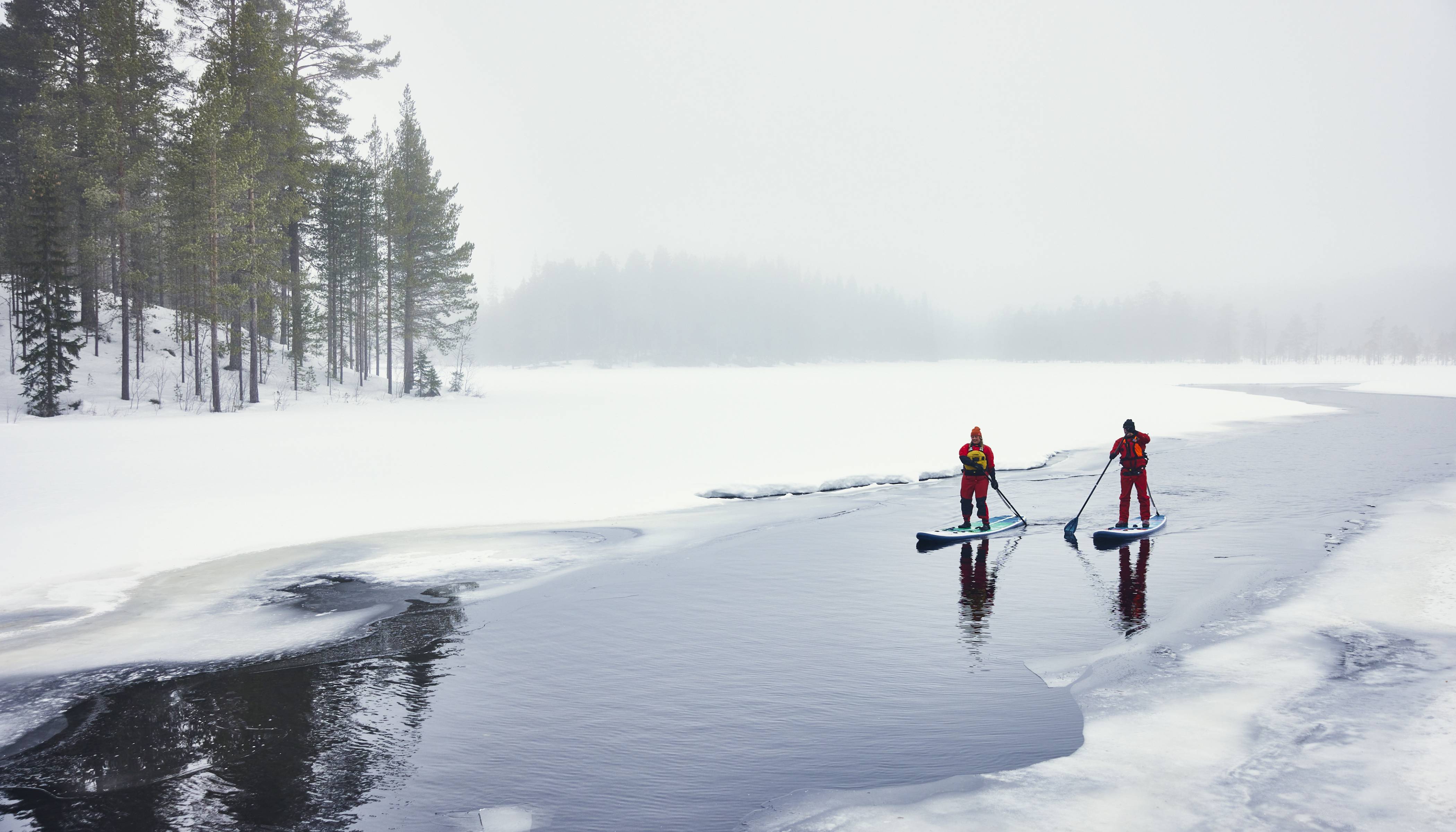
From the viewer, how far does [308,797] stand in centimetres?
561

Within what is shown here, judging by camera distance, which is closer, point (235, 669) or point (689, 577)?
point (235, 669)

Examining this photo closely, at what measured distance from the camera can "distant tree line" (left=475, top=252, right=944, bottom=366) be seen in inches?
5758

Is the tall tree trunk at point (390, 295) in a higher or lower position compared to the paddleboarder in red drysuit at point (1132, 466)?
higher

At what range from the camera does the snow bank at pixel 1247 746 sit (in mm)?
5391

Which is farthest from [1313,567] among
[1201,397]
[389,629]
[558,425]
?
[1201,397]

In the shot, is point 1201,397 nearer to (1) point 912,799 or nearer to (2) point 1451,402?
(2) point 1451,402

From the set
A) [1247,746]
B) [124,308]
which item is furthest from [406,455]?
[1247,746]

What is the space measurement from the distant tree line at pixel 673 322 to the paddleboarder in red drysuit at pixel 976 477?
122m

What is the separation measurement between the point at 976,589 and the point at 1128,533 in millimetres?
4489

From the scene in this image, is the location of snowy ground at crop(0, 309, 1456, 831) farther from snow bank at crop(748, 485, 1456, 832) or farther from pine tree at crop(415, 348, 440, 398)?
pine tree at crop(415, 348, 440, 398)

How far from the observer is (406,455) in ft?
77.8

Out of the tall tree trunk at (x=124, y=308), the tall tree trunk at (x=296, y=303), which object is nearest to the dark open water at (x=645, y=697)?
the tall tree trunk at (x=124, y=308)

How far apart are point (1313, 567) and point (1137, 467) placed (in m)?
2.97

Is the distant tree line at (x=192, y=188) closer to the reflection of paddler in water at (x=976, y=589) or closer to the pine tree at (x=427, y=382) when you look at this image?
the pine tree at (x=427, y=382)
